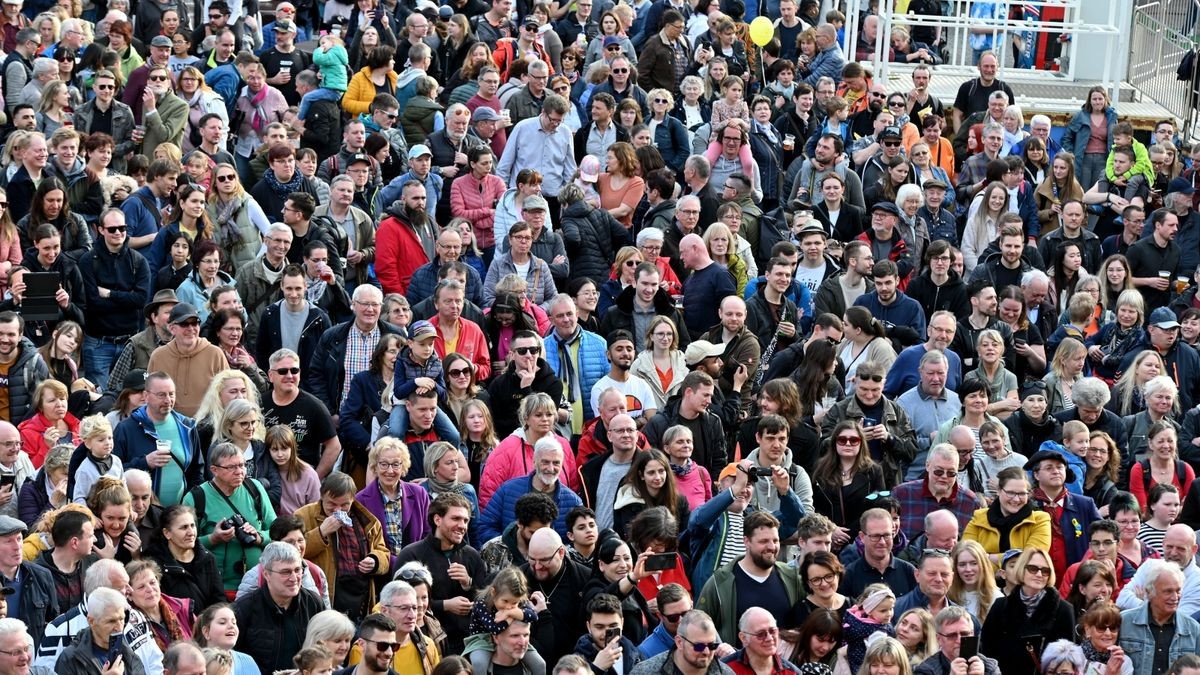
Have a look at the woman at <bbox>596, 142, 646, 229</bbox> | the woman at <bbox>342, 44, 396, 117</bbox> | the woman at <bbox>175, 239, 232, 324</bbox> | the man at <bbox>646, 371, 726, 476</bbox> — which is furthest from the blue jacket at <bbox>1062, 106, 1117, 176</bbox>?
the woman at <bbox>175, 239, 232, 324</bbox>

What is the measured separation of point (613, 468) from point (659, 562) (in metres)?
1.21

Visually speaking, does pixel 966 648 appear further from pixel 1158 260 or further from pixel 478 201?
pixel 1158 260

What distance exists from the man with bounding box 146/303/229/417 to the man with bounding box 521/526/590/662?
2873 millimetres

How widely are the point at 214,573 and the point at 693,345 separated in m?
3.83

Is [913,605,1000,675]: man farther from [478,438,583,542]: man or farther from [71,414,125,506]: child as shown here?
[71,414,125,506]: child

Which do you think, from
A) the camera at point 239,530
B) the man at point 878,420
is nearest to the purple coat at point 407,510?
the camera at point 239,530

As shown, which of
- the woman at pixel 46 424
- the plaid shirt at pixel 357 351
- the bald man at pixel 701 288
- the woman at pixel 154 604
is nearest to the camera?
the woman at pixel 154 604

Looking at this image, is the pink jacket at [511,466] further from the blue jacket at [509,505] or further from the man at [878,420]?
the man at [878,420]

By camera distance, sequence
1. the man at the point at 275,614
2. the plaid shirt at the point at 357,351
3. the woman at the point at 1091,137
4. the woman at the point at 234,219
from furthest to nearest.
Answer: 1. the woman at the point at 1091,137
2. the woman at the point at 234,219
3. the plaid shirt at the point at 357,351
4. the man at the point at 275,614

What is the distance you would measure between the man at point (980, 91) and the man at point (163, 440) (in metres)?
9.23

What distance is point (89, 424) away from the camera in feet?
39.0

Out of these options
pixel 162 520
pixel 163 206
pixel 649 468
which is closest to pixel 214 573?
pixel 162 520

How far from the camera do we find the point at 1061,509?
1261cm

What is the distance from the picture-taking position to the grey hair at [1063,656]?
11.2 m
